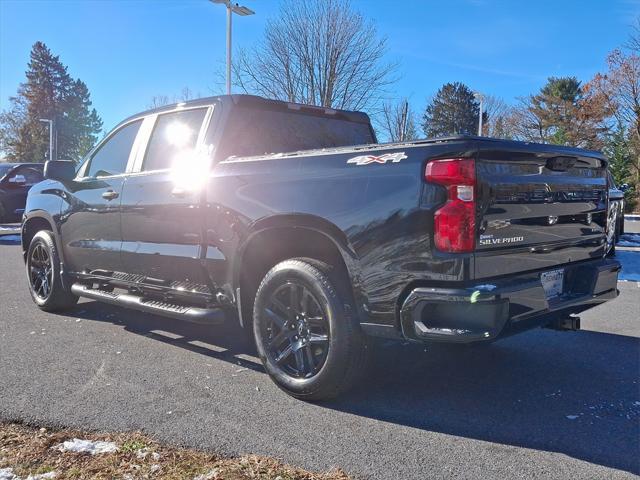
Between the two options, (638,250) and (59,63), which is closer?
(638,250)

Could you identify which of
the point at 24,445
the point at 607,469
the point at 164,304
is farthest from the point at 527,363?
the point at 24,445

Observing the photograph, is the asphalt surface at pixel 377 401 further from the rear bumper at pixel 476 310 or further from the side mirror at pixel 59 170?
the side mirror at pixel 59 170

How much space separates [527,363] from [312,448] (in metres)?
2.26

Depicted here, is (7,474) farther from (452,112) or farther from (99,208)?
(452,112)

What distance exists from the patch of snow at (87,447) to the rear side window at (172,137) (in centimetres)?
234

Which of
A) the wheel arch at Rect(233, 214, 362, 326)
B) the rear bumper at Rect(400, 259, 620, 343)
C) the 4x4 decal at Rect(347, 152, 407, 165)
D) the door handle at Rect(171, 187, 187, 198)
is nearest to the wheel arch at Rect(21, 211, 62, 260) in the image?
the door handle at Rect(171, 187, 187, 198)

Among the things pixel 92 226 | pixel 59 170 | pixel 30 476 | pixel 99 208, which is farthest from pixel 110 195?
pixel 30 476

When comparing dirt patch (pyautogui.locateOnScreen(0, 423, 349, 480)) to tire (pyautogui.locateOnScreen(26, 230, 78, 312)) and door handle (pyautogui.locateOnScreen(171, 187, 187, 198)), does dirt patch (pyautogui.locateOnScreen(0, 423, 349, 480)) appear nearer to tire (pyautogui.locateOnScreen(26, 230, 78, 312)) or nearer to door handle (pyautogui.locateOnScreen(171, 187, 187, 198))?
door handle (pyautogui.locateOnScreen(171, 187, 187, 198))

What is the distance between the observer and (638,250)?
12555 mm

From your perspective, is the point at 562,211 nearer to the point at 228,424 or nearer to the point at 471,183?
A: the point at 471,183

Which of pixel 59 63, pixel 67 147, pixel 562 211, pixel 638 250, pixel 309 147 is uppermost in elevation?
pixel 59 63

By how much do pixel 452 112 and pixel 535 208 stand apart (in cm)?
5030

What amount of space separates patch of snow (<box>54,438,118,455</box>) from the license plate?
251 centimetres

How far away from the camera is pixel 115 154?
5355 mm
